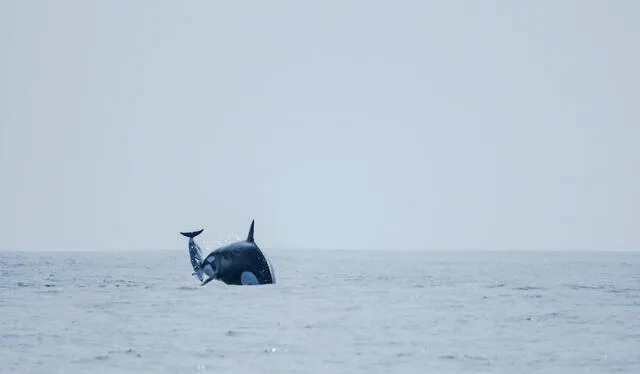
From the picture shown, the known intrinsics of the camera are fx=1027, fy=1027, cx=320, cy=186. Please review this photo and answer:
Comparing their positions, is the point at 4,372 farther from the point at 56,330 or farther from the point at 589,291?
the point at 589,291

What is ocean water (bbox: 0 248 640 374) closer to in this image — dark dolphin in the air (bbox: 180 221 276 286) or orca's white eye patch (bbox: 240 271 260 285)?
orca's white eye patch (bbox: 240 271 260 285)

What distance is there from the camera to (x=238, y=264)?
4462 cm

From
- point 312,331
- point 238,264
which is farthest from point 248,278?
point 312,331

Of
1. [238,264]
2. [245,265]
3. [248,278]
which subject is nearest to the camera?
[238,264]

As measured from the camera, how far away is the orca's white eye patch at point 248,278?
1801 inches

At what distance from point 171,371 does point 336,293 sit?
94.7ft

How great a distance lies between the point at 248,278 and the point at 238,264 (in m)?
2.02

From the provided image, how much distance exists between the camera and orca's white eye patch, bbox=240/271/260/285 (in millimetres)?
45750

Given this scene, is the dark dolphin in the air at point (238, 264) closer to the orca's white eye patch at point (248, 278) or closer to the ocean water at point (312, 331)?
the orca's white eye patch at point (248, 278)

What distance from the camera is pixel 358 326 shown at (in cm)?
3334

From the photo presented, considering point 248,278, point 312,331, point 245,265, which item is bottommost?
point 312,331

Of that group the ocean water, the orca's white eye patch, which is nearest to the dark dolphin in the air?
the orca's white eye patch

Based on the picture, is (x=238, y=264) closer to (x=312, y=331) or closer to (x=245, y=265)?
(x=245, y=265)

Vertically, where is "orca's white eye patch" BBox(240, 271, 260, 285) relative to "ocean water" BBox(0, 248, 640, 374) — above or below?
above
